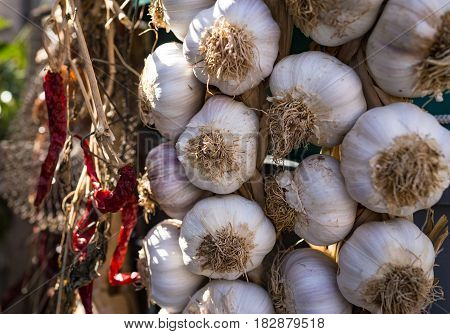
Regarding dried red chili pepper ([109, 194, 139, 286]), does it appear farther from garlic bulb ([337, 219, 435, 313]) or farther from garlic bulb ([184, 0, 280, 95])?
garlic bulb ([337, 219, 435, 313])

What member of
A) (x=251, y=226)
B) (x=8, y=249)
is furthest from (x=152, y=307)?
(x=8, y=249)

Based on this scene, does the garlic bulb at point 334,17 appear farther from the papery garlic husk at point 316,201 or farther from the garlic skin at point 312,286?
the garlic skin at point 312,286

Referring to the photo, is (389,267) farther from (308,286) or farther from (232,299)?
(232,299)

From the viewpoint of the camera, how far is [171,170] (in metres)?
0.88

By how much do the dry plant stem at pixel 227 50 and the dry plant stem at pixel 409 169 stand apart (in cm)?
25

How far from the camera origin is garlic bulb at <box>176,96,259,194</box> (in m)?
0.79

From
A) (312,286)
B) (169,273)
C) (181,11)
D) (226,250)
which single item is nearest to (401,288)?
(312,286)

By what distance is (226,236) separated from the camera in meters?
0.79

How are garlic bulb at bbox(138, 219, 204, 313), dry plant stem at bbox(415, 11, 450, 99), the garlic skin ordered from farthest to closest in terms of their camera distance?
garlic bulb at bbox(138, 219, 204, 313) < the garlic skin < dry plant stem at bbox(415, 11, 450, 99)

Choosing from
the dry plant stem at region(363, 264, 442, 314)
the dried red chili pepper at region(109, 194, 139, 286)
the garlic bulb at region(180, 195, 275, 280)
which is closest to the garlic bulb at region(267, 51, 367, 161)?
the garlic bulb at region(180, 195, 275, 280)

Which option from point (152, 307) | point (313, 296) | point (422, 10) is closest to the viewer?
point (422, 10)

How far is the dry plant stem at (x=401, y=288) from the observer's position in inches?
27.8
